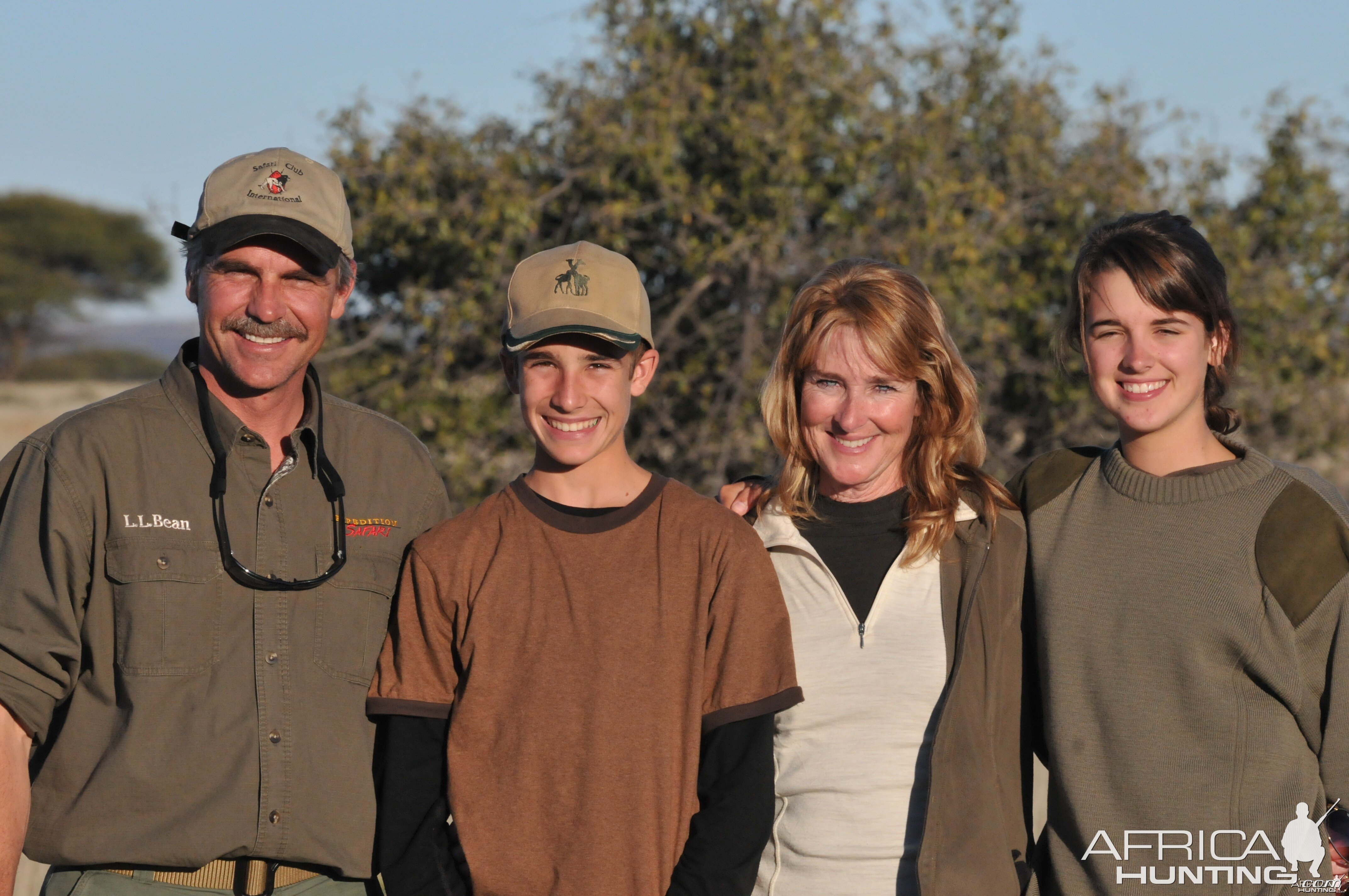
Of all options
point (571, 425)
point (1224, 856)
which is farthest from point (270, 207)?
point (1224, 856)

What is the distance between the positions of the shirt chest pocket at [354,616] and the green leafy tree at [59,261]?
127 feet

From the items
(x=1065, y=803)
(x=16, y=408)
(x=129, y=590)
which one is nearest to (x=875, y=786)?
(x=1065, y=803)

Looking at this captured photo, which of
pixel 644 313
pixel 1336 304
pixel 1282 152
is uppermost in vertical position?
pixel 1282 152

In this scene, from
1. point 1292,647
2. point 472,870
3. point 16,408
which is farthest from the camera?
point 16,408

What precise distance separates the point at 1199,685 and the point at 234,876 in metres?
1.94

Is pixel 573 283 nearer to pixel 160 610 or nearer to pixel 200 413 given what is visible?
pixel 200 413

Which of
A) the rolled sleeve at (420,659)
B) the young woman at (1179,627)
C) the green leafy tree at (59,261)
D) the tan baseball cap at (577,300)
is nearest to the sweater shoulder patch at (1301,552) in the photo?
the young woman at (1179,627)

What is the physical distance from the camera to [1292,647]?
2.58 metres

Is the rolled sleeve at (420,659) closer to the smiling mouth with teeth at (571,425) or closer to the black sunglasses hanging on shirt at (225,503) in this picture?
the black sunglasses hanging on shirt at (225,503)

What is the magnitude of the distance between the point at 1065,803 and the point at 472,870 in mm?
1253

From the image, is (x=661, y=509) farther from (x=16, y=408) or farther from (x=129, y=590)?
(x=16, y=408)

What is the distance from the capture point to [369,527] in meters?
2.70

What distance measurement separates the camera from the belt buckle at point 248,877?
246 centimetres

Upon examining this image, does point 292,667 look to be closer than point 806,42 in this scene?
Yes
